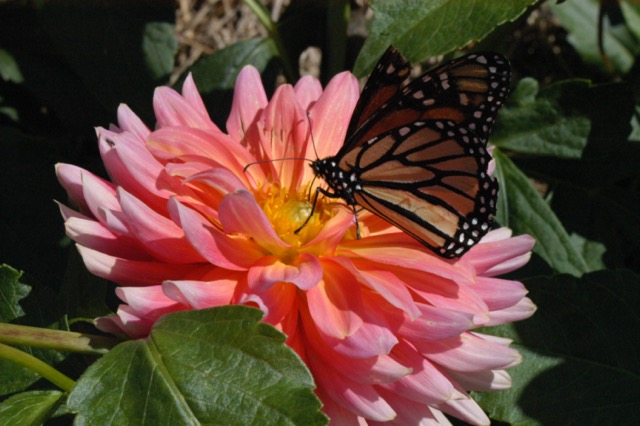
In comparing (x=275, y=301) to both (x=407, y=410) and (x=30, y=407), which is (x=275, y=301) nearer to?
(x=407, y=410)

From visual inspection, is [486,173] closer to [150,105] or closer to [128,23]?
[150,105]

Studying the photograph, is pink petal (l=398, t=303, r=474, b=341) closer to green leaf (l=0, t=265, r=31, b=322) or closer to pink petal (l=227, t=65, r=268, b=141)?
pink petal (l=227, t=65, r=268, b=141)

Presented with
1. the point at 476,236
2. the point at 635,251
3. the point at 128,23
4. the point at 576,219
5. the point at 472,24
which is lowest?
the point at 635,251

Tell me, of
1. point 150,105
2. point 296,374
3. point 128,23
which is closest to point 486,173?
point 296,374

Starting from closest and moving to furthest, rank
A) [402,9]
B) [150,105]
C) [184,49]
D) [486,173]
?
[486,173], [402,9], [150,105], [184,49]

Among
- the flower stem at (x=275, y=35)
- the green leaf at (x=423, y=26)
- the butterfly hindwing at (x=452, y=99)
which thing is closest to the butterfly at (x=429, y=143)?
the butterfly hindwing at (x=452, y=99)

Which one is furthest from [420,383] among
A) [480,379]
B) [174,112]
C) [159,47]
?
[159,47]
